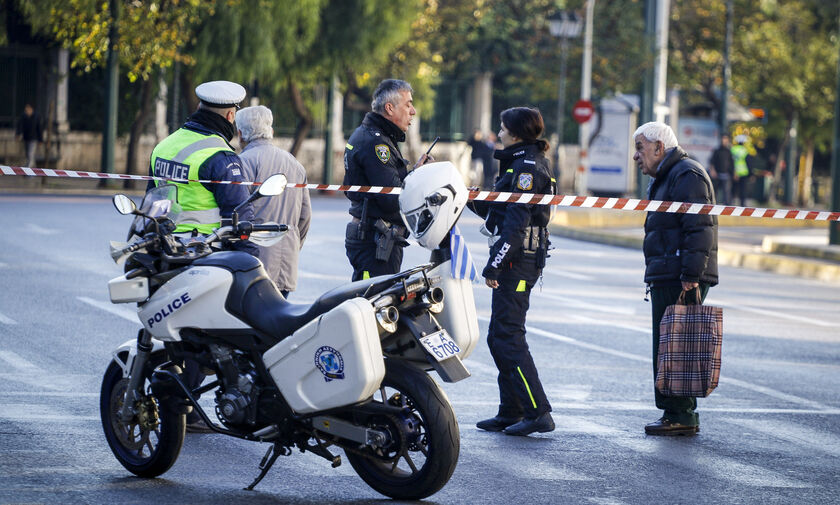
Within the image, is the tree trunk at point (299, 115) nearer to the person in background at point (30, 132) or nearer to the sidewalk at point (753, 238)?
the person in background at point (30, 132)

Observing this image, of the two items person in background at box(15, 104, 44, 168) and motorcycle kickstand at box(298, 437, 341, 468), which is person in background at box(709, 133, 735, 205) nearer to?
person in background at box(15, 104, 44, 168)

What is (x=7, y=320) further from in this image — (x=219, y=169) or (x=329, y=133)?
(x=329, y=133)

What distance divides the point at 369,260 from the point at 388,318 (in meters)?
2.55

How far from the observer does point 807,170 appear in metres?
47.1

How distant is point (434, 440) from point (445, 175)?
44.2 inches

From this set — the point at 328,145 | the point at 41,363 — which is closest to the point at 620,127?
the point at 328,145

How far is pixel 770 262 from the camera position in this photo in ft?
→ 69.3

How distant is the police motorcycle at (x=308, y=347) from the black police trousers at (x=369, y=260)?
6.30ft

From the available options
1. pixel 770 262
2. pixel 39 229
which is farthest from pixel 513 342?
pixel 770 262

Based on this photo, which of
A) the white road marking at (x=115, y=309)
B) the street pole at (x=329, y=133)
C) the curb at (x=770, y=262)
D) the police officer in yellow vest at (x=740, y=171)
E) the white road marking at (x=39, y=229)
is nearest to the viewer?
the white road marking at (x=115, y=309)

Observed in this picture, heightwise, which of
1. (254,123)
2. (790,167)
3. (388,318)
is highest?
(790,167)

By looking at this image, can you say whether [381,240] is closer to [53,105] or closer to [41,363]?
[41,363]

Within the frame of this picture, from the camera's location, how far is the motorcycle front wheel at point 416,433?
608 centimetres

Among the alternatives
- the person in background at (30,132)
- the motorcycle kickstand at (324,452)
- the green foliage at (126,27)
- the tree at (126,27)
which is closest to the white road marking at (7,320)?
the motorcycle kickstand at (324,452)
